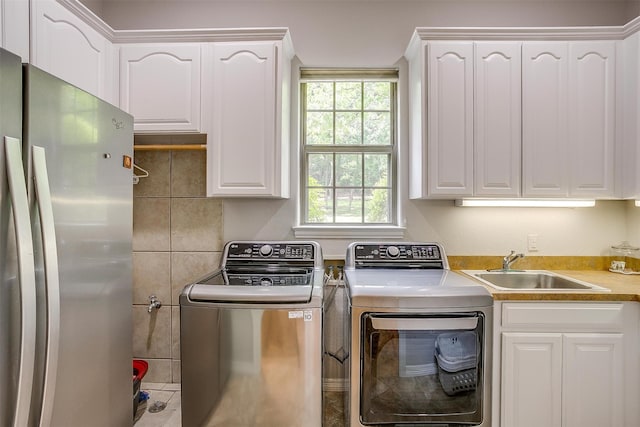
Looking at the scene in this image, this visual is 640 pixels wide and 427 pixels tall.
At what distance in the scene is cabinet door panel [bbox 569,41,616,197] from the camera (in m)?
1.93

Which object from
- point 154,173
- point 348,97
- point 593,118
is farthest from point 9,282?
point 593,118

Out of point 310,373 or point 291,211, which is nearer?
point 310,373

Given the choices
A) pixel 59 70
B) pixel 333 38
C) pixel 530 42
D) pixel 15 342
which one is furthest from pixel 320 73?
pixel 15 342

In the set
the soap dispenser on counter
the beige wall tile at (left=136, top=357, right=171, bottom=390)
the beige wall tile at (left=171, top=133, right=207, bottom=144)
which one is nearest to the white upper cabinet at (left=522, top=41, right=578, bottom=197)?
the soap dispenser on counter

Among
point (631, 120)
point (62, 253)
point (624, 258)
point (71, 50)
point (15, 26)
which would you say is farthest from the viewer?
point (624, 258)

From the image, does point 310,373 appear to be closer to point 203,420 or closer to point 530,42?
point 203,420

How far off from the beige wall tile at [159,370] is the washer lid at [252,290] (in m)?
1.02

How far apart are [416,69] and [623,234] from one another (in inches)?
69.0

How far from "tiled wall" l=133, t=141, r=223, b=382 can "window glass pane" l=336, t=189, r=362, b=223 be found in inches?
32.7

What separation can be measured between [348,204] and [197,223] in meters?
1.06

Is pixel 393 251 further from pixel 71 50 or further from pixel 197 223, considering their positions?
pixel 71 50

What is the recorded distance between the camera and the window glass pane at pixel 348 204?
241 cm

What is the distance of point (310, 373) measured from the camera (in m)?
1.49

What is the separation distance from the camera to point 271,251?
207 cm
